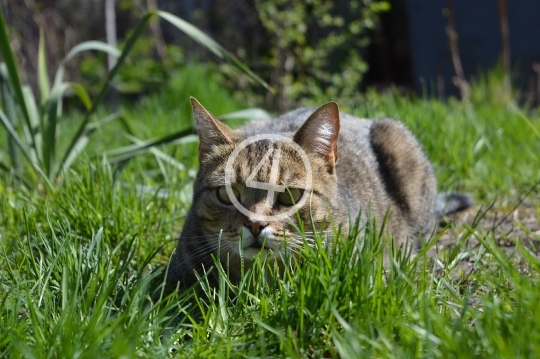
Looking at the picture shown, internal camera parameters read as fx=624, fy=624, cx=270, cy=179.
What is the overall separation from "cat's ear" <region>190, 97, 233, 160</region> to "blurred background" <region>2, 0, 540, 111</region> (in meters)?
3.26

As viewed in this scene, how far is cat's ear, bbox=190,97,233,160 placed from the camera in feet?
7.63

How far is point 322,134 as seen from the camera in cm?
226

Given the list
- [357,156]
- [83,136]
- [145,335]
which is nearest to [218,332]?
[145,335]

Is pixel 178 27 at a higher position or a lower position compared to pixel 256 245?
higher

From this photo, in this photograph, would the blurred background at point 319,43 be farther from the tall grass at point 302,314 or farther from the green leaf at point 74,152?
the tall grass at point 302,314

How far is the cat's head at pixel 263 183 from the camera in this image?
2.09 metres

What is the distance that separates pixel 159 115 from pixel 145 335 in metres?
3.24

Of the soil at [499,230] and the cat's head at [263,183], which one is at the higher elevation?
the cat's head at [263,183]

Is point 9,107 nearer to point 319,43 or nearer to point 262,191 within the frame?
point 262,191

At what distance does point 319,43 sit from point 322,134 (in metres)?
3.92

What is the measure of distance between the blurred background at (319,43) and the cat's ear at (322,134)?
320 centimetres

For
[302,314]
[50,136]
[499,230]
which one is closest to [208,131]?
[302,314]

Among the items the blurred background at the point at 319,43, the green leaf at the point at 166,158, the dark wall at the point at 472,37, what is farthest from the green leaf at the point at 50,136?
the dark wall at the point at 472,37

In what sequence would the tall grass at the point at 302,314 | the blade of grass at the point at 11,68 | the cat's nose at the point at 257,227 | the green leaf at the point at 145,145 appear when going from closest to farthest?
1. the tall grass at the point at 302,314
2. the cat's nose at the point at 257,227
3. the blade of grass at the point at 11,68
4. the green leaf at the point at 145,145
